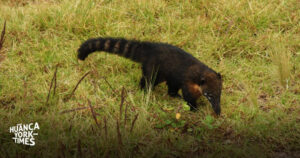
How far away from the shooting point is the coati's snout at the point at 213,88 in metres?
4.43

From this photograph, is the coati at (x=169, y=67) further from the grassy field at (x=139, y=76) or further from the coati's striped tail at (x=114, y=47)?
the grassy field at (x=139, y=76)

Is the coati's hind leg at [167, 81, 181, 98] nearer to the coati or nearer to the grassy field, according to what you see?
the coati

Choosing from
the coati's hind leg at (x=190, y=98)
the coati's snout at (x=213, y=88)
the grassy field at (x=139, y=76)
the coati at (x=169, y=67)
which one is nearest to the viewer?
the grassy field at (x=139, y=76)

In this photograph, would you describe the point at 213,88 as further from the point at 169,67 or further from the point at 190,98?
the point at 169,67

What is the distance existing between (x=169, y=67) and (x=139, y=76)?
2.40 ft

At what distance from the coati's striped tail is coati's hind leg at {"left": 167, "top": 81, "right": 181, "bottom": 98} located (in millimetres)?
612

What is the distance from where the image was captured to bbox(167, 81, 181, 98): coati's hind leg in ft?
16.2

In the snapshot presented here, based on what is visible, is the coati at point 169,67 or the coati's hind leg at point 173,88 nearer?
the coati at point 169,67

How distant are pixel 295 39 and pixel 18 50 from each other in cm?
488

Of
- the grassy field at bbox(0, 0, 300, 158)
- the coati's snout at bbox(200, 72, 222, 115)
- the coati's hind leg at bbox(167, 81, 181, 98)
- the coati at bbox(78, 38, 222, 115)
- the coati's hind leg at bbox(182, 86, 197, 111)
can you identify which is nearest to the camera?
the grassy field at bbox(0, 0, 300, 158)

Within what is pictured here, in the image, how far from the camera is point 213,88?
4484mm

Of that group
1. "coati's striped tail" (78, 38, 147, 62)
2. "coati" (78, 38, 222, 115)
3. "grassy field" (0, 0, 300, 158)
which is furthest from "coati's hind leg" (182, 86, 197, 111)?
"coati's striped tail" (78, 38, 147, 62)

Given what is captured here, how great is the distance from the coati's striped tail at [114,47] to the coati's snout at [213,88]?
1.09 meters

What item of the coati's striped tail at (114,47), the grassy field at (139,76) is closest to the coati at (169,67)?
the coati's striped tail at (114,47)
